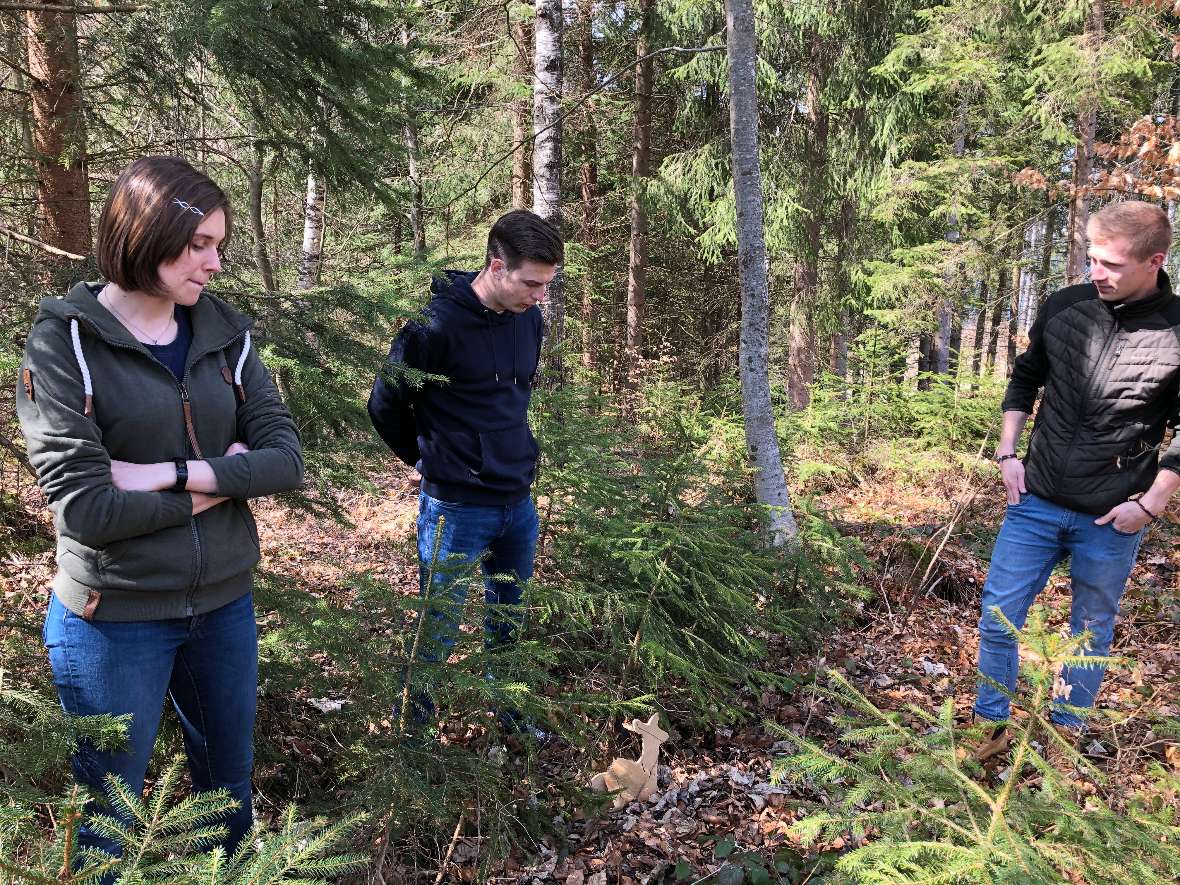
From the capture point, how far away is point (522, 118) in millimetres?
10094

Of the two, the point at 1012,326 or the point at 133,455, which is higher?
the point at 133,455

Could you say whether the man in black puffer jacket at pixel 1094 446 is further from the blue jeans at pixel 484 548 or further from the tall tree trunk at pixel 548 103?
the tall tree trunk at pixel 548 103

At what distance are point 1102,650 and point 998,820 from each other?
2.18 metres

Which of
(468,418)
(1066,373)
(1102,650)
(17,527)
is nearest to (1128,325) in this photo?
(1066,373)

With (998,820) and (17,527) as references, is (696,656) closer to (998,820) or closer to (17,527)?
(998,820)

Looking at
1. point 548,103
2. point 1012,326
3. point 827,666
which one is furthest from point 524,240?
point 1012,326

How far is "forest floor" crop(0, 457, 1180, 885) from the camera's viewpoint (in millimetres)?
3166

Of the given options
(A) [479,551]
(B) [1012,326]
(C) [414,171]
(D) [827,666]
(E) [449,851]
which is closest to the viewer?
(E) [449,851]

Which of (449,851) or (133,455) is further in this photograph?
(449,851)

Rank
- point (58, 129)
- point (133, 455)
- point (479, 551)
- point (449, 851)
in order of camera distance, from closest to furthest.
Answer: point (133, 455) → point (449, 851) → point (479, 551) → point (58, 129)

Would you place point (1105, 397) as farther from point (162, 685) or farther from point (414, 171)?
point (414, 171)

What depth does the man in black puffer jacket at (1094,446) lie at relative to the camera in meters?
3.13

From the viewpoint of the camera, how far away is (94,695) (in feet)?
6.57

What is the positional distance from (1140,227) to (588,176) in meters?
12.1
